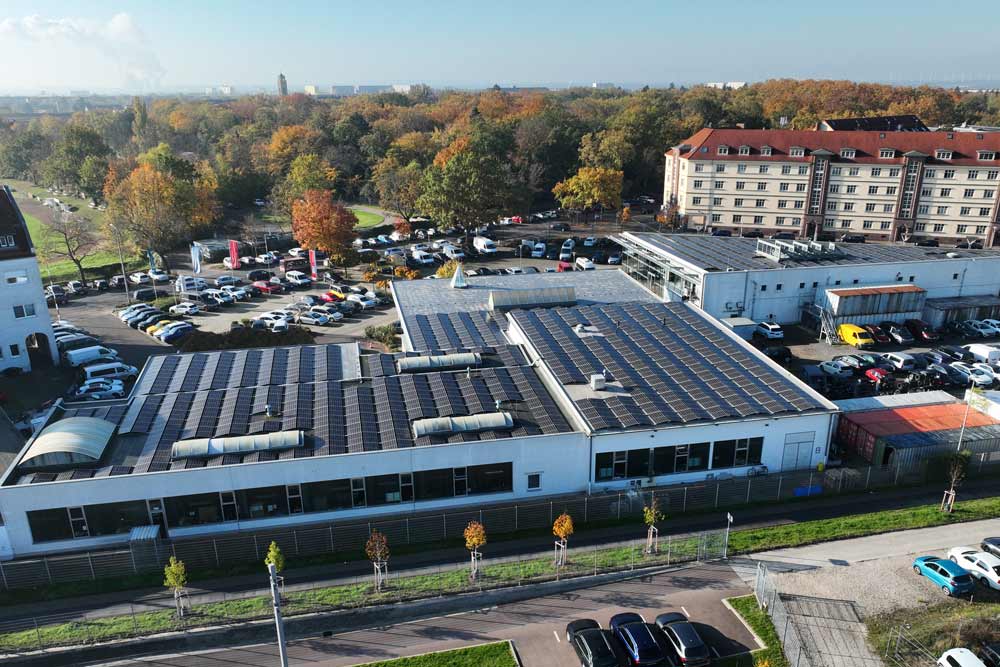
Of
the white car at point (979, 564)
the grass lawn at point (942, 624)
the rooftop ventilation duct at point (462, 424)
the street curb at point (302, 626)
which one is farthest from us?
Result: the rooftop ventilation duct at point (462, 424)

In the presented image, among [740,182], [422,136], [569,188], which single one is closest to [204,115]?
[422,136]

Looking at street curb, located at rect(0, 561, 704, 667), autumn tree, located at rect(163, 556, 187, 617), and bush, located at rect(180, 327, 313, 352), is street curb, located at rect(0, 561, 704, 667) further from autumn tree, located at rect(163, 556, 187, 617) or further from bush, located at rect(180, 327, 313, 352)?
bush, located at rect(180, 327, 313, 352)

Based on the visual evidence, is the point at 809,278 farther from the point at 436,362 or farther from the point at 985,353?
the point at 436,362

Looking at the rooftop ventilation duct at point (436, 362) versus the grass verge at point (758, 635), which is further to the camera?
the rooftop ventilation duct at point (436, 362)

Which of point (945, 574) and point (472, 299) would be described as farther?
point (472, 299)

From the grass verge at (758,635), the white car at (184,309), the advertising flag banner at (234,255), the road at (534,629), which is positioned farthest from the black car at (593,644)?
the advertising flag banner at (234,255)

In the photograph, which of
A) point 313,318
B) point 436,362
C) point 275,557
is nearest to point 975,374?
point 436,362

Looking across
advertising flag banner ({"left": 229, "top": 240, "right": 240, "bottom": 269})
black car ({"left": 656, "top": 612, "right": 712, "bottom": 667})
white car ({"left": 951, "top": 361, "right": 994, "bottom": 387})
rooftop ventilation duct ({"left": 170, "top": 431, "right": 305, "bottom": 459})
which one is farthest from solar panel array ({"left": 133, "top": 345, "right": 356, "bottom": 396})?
white car ({"left": 951, "top": 361, "right": 994, "bottom": 387})

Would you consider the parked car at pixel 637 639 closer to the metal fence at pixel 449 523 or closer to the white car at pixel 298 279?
the metal fence at pixel 449 523
